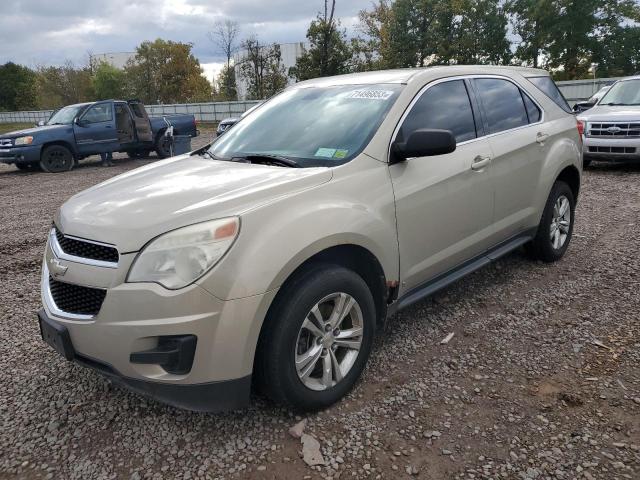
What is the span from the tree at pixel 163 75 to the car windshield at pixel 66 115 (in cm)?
3803

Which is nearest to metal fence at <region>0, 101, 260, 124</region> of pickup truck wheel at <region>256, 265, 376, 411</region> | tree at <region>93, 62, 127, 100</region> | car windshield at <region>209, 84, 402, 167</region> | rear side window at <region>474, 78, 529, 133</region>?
tree at <region>93, 62, 127, 100</region>

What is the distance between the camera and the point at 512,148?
393cm

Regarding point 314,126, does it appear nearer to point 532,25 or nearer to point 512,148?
point 512,148

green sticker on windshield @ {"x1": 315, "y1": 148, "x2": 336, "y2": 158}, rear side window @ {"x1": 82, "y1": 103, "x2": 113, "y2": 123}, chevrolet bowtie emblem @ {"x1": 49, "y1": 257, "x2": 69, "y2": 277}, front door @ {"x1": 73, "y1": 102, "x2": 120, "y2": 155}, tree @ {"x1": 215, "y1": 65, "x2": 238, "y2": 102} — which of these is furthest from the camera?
tree @ {"x1": 215, "y1": 65, "x2": 238, "y2": 102}

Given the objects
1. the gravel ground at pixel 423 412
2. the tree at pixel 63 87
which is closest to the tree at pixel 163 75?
the tree at pixel 63 87

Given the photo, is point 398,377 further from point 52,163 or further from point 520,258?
point 52,163

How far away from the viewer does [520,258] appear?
16.3 feet

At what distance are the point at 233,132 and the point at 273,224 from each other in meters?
1.70

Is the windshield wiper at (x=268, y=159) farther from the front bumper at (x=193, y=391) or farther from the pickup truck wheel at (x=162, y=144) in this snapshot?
the pickup truck wheel at (x=162, y=144)

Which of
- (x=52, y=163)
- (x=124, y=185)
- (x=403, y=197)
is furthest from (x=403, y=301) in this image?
(x=52, y=163)

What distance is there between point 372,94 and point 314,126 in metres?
0.43

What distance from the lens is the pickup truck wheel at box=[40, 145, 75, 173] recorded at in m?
13.1

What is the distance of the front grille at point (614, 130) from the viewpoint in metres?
9.07

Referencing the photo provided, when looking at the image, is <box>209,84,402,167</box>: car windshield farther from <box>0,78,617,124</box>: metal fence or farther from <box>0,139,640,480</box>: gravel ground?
<box>0,78,617,124</box>: metal fence
